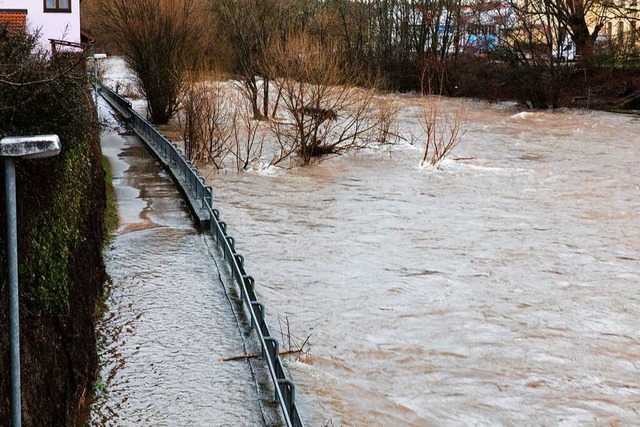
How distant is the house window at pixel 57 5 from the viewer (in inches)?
1449

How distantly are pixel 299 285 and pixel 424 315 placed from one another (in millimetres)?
2376

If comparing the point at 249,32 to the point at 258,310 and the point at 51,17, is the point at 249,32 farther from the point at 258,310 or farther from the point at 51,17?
the point at 258,310

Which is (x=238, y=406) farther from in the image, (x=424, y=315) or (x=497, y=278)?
(x=497, y=278)

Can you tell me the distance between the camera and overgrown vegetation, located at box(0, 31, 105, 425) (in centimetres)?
636

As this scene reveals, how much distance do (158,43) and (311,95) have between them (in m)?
11.0

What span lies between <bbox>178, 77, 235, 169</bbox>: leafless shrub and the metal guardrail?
3.23 ft

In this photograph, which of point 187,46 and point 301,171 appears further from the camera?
point 187,46

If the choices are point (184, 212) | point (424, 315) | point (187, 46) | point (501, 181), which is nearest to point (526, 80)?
point (187, 46)

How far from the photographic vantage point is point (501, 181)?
23969 millimetres

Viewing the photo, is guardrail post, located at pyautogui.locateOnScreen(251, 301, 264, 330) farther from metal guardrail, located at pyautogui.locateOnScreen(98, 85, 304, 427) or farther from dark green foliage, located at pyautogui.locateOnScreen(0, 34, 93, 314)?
dark green foliage, located at pyautogui.locateOnScreen(0, 34, 93, 314)

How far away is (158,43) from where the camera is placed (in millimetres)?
33906

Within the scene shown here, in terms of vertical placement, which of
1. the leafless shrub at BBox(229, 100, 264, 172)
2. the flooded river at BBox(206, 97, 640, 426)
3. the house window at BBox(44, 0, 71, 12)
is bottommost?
the flooded river at BBox(206, 97, 640, 426)

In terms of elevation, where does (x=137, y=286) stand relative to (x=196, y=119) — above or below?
below

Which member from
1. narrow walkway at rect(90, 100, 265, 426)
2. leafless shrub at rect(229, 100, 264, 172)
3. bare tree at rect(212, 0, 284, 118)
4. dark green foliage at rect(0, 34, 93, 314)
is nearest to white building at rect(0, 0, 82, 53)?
bare tree at rect(212, 0, 284, 118)
